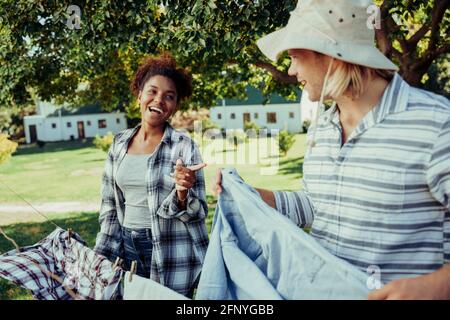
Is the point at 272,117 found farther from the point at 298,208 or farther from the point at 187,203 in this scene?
the point at 298,208

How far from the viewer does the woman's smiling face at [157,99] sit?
307 centimetres

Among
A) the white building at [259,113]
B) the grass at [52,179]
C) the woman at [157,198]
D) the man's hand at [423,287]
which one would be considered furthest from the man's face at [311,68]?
the white building at [259,113]

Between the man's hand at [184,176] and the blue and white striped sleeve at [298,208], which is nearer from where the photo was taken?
the blue and white striped sleeve at [298,208]

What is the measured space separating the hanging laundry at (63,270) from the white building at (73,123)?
157 feet

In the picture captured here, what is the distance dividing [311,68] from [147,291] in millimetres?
1067

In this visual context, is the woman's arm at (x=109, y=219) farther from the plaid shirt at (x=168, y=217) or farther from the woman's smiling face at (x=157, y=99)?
the woman's smiling face at (x=157, y=99)

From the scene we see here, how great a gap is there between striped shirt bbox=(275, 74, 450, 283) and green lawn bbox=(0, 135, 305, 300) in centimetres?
545

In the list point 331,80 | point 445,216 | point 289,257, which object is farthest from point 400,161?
A: point 289,257

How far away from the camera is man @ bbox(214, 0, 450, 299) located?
1.62 meters

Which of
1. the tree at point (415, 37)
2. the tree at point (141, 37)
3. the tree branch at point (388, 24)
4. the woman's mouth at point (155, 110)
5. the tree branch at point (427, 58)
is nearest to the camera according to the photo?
the woman's mouth at point (155, 110)

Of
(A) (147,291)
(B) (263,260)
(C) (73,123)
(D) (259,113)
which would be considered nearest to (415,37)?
(B) (263,260)

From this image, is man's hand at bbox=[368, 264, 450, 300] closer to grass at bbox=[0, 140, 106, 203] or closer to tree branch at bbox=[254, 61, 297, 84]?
tree branch at bbox=[254, 61, 297, 84]

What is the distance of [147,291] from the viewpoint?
76.9 inches
